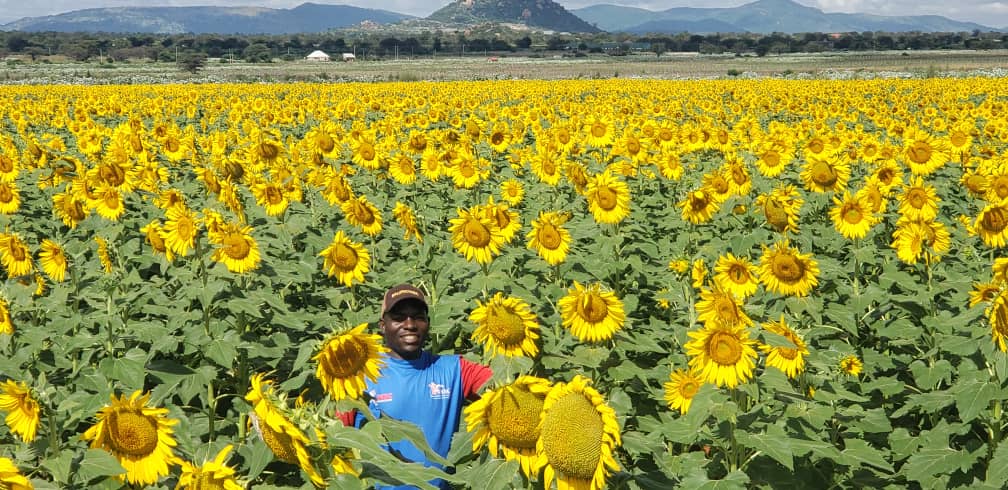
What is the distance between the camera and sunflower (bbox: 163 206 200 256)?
4.73m

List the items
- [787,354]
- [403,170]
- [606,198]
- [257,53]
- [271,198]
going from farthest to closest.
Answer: [257,53] → [403,170] → [271,198] → [606,198] → [787,354]

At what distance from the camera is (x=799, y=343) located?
3.24 meters

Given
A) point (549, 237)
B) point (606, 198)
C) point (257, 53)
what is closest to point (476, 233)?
point (549, 237)

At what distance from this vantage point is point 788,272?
439cm

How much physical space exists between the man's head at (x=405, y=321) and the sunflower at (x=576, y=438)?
1807 mm

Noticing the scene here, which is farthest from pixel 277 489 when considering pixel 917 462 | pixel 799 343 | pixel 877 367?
pixel 877 367

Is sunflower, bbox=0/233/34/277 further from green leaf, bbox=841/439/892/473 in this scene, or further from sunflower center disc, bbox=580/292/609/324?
green leaf, bbox=841/439/892/473

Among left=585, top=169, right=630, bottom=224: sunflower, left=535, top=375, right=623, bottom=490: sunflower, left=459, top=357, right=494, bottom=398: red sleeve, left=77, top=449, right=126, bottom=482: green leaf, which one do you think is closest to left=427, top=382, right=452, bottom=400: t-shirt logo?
left=459, top=357, right=494, bottom=398: red sleeve

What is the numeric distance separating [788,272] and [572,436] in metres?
2.91

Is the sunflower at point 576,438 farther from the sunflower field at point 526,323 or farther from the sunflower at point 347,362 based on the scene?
the sunflower at point 347,362

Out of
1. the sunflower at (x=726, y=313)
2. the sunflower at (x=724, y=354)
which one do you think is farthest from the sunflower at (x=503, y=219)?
the sunflower at (x=724, y=354)

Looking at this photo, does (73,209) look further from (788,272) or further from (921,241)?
(921,241)

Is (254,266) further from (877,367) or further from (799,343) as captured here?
(877,367)

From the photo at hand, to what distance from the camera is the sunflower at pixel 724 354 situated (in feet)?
9.34
